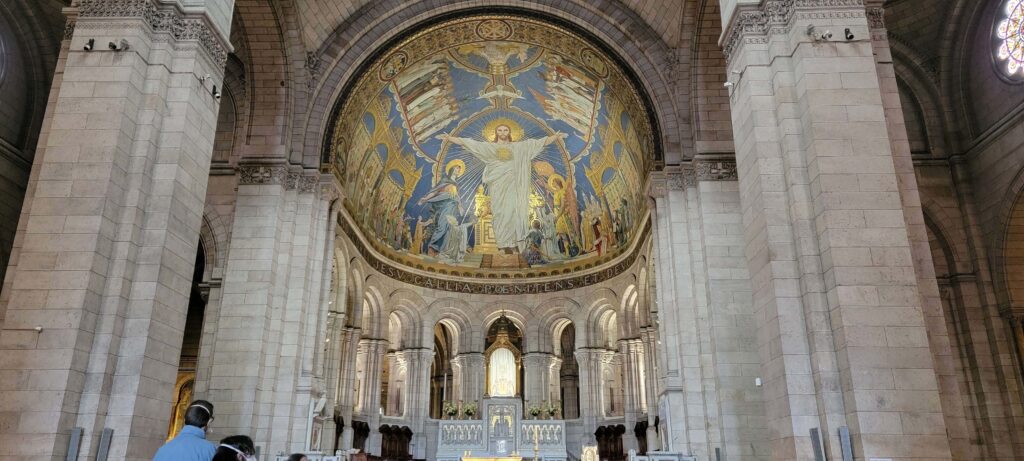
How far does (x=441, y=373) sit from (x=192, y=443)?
106ft

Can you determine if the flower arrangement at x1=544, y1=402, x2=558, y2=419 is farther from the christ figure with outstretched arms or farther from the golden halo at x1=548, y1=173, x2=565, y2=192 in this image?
the golden halo at x1=548, y1=173, x2=565, y2=192

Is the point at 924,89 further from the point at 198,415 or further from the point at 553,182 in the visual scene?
the point at 198,415

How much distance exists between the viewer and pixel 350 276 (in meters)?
24.6

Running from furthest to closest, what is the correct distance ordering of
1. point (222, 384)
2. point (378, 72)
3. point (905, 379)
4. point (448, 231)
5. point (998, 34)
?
point (448, 231) → point (378, 72) → point (998, 34) → point (222, 384) → point (905, 379)

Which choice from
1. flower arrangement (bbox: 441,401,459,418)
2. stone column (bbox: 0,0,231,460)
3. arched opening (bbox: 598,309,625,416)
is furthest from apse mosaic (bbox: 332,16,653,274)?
stone column (bbox: 0,0,231,460)

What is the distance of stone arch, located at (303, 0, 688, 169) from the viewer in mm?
19562

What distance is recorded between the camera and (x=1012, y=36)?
56.5 ft

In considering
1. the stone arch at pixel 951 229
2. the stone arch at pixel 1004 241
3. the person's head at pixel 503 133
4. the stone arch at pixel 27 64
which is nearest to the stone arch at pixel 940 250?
the stone arch at pixel 951 229

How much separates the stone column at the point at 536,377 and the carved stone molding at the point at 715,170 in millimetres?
13774

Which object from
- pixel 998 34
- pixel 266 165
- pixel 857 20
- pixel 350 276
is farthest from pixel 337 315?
pixel 998 34

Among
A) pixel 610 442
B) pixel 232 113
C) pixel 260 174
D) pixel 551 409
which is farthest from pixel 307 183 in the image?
pixel 610 442

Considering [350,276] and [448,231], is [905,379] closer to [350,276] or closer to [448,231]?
[350,276]

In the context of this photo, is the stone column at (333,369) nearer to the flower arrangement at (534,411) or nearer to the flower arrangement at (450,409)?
the flower arrangement at (450,409)

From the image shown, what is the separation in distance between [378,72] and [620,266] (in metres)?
11.8
